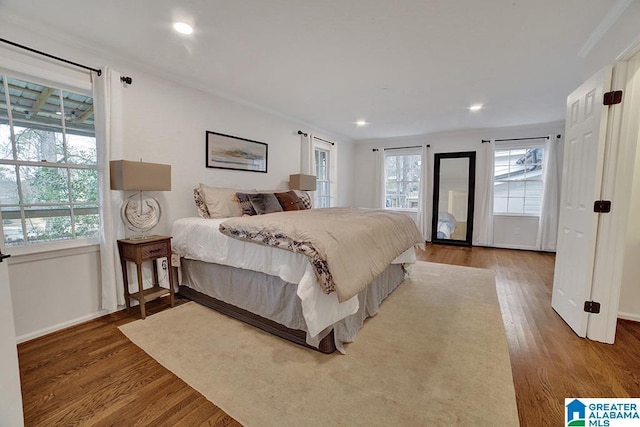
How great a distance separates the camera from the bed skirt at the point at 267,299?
205 centimetres

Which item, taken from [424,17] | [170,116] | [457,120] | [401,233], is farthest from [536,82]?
[170,116]

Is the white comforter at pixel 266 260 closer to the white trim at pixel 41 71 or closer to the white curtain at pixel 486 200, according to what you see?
the white trim at pixel 41 71

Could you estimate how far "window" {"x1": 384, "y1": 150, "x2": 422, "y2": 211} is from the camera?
21.2 feet

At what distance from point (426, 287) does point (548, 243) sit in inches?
146

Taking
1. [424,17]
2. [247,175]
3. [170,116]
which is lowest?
[247,175]

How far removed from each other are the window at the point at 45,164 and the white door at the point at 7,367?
49.3 inches

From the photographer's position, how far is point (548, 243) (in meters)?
5.24

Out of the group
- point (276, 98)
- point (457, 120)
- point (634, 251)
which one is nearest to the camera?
point (634, 251)

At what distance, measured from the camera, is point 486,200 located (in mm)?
5676

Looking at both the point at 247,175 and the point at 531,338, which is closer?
the point at 531,338

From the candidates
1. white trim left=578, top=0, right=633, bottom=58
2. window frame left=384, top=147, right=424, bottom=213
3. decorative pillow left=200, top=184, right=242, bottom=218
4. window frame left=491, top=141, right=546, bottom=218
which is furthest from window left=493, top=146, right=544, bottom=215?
decorative pillow left=200, top=184, right=242, bottom=218

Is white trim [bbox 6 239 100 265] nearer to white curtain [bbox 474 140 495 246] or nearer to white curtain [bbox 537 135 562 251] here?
white curtain [bbox 474 140 495 246]

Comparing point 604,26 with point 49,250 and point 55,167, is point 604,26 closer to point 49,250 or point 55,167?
point 55,167

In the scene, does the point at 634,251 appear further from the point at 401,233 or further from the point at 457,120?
the point at 457,120
